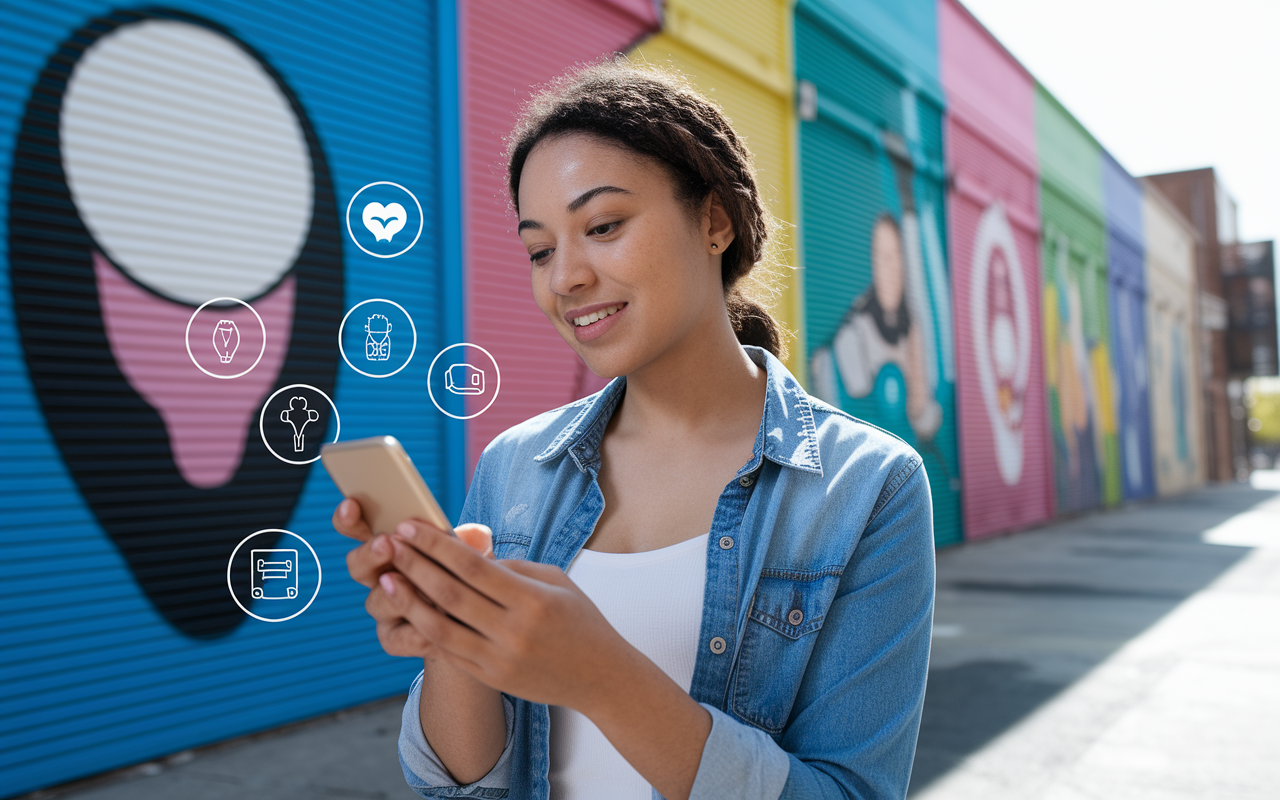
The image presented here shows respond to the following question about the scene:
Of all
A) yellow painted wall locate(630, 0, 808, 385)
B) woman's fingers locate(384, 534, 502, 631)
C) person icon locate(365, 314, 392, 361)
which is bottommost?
woman's fingers locate(384, 534, 502, 631)

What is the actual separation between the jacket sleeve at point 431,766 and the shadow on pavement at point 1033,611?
301cm

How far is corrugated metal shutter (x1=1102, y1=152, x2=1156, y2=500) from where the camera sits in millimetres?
20812

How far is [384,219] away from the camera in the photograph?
440cm

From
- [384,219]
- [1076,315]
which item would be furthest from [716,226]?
[1076,315]

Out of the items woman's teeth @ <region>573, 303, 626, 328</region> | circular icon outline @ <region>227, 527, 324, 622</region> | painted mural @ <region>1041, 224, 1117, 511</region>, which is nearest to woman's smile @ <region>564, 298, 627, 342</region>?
woman's teeth @ <region>573, 303, 626, 328</region>

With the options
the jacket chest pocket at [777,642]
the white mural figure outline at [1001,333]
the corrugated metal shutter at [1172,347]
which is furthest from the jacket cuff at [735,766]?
the corrugated metal shutter at [1172,347]

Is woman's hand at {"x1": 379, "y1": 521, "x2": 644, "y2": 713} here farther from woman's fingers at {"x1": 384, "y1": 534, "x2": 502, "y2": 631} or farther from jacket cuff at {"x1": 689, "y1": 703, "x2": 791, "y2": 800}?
jacket cuff at {"x1": 689, "y1": 703, "x2": 791, "y2": 800}

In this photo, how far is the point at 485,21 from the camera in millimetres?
5738

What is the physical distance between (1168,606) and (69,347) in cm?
803

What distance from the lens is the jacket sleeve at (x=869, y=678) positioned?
4.11ft

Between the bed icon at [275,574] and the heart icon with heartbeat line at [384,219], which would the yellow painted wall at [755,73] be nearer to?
the heart icon with heartbeat line at [384,219]

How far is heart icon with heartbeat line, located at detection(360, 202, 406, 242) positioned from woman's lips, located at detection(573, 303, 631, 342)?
3111mm

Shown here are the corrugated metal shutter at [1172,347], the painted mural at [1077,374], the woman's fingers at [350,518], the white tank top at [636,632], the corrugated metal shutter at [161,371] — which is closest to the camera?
the woman's fingers at [350,518]

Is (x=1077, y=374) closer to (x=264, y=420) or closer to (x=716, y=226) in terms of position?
(x=264, y=420)
